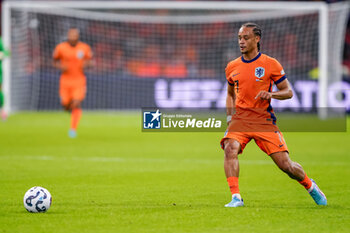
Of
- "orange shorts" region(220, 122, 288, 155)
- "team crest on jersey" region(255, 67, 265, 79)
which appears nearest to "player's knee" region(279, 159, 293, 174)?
"orange shorts" region(220, 122, 288, 155)

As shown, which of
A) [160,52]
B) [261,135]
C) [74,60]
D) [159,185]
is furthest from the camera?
[160,52]

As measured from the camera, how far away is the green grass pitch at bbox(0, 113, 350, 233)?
18.4ft

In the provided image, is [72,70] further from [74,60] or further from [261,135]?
[261,135]

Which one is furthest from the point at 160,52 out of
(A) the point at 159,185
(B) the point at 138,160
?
(A) the point at 159,185

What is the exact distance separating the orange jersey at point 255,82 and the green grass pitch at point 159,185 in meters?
0.86

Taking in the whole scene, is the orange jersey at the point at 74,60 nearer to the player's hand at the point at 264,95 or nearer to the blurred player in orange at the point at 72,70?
the blurred player in orange at the point at 72,70

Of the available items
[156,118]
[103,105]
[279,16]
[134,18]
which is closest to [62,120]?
[103,105]

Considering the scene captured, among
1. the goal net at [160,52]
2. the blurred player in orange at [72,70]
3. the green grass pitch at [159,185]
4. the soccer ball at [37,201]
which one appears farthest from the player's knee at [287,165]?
the goal net at [160,52]

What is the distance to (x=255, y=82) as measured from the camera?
6.55m

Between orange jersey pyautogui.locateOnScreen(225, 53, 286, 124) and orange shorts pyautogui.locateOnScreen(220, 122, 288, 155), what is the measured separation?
6cm

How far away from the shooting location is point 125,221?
567cm

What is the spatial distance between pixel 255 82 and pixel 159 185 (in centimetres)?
215

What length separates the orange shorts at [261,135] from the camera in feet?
21.1

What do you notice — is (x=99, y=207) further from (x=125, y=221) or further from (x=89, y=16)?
(x=89, y=16)
